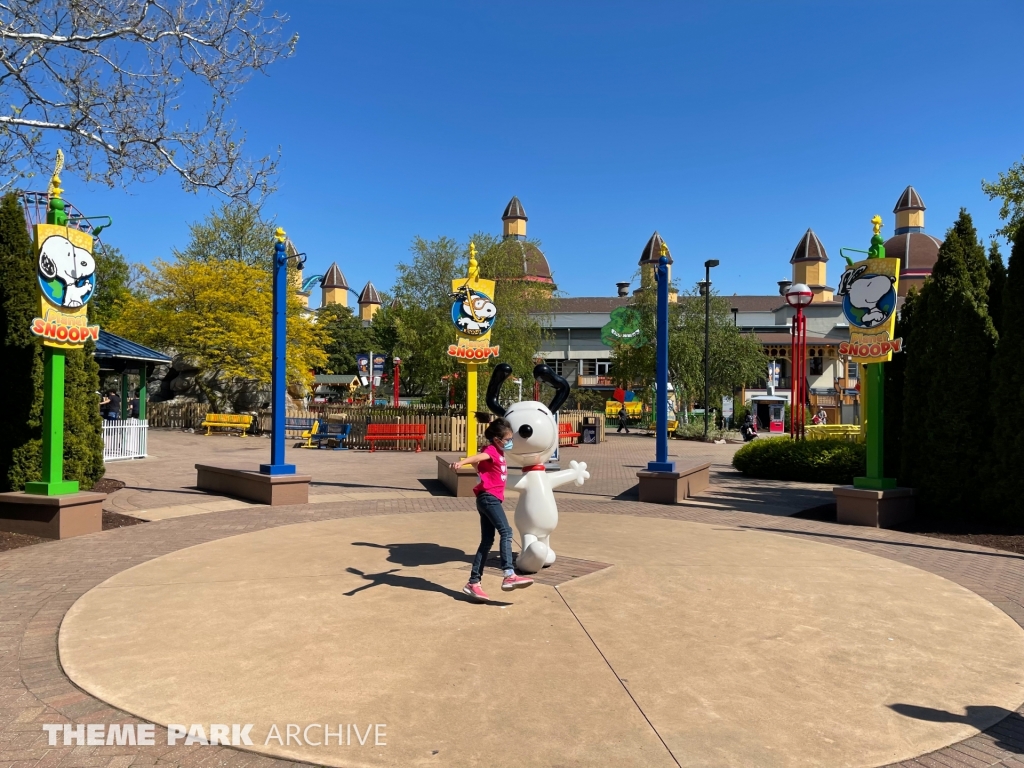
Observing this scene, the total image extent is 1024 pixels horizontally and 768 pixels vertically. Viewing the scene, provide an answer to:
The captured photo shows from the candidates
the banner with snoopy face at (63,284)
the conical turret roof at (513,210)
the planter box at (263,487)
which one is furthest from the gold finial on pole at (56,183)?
the conical turret roof at (513,210)

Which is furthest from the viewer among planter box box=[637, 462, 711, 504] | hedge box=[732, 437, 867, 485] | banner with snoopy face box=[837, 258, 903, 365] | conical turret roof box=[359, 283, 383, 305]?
conical turret roof box=[359, 283, 383, 305]

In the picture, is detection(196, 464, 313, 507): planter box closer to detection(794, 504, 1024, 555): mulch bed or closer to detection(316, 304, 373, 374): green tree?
detection(794, 504, 1024, 555): mulch bed

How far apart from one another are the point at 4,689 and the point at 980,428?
38.1 feet

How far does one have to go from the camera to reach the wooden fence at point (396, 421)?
75.4ft

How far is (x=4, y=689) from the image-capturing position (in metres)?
4.05

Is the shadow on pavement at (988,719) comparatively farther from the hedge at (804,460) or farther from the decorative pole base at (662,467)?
the hedge at (804,460)

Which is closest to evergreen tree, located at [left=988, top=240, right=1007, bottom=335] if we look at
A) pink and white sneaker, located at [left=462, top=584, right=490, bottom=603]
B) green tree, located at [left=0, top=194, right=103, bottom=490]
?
pink and white sneaker, located at [left=462, top=584, right=490, bottom=603]

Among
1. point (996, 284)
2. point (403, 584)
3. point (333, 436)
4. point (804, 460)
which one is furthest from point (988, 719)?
point (333, 436)

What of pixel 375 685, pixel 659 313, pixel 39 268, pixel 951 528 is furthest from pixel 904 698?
pixel 39 268

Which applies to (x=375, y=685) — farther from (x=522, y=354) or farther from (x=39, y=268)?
(x=522, y=354)

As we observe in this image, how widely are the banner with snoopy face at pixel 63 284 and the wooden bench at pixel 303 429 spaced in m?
15.3

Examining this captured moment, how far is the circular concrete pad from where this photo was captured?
3.50 metres

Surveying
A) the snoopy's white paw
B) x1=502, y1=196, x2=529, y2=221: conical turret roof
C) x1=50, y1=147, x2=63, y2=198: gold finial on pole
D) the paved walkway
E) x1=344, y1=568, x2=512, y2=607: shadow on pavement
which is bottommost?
the paved walkway

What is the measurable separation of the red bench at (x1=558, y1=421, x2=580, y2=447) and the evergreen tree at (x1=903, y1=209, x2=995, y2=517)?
15.1 m
